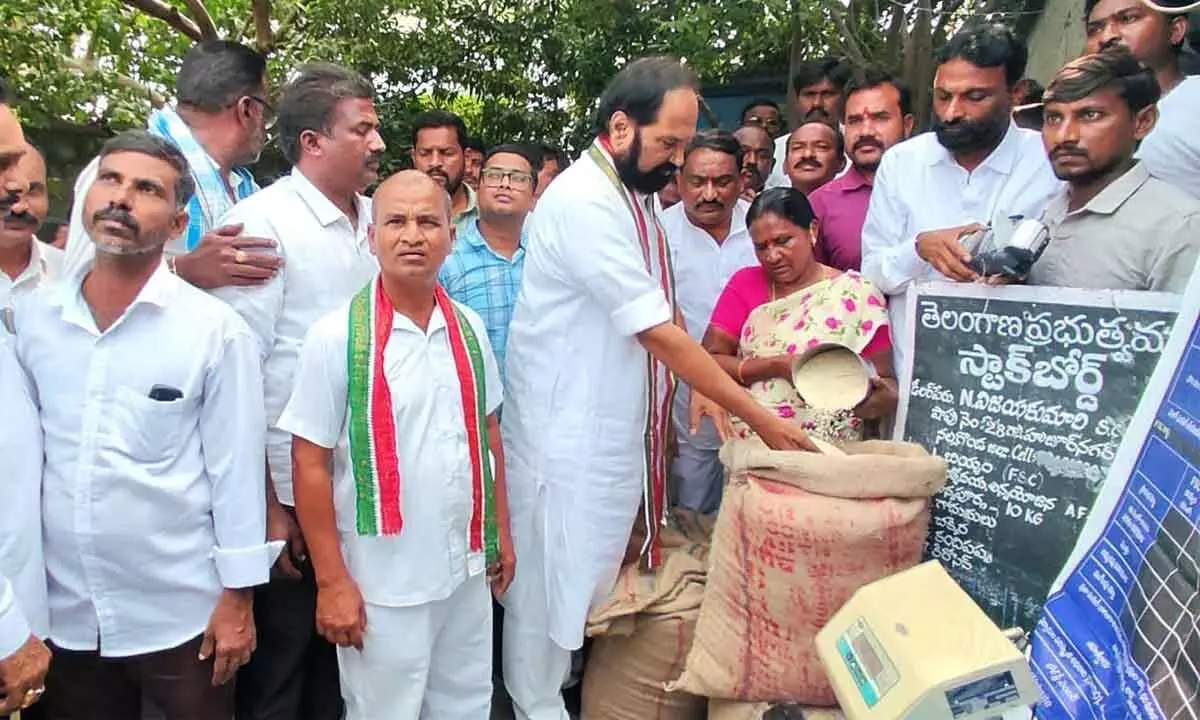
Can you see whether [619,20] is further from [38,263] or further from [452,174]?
[38,263]

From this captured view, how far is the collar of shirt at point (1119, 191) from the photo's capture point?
2039 mm

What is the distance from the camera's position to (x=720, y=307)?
2.83 metres

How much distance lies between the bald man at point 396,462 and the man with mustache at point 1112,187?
5.05 feet

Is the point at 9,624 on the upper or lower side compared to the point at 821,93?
lower

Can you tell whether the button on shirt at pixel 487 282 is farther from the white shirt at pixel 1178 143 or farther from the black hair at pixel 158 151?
the white shirt at pixel 1178 143

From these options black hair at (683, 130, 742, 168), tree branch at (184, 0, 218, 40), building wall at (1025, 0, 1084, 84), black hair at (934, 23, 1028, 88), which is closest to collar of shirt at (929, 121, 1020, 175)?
black hair at (934, 23, 1028, 88)

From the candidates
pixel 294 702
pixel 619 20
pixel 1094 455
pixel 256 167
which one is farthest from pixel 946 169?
pixel 256 167

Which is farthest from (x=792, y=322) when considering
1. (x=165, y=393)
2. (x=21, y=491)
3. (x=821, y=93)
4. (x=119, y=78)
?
(x=119, y=78)

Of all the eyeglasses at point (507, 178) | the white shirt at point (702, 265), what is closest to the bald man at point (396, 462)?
the eyeglasses at point (507, 178)

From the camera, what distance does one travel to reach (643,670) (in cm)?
263

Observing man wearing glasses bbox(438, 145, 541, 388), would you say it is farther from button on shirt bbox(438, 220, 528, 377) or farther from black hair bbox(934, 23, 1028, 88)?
black hair bbox(934, 23, 1028, 88)

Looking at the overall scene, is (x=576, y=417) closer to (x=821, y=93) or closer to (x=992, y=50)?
(x=992, y=50)

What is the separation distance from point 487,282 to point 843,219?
4.50 feet

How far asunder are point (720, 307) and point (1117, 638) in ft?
4.96
